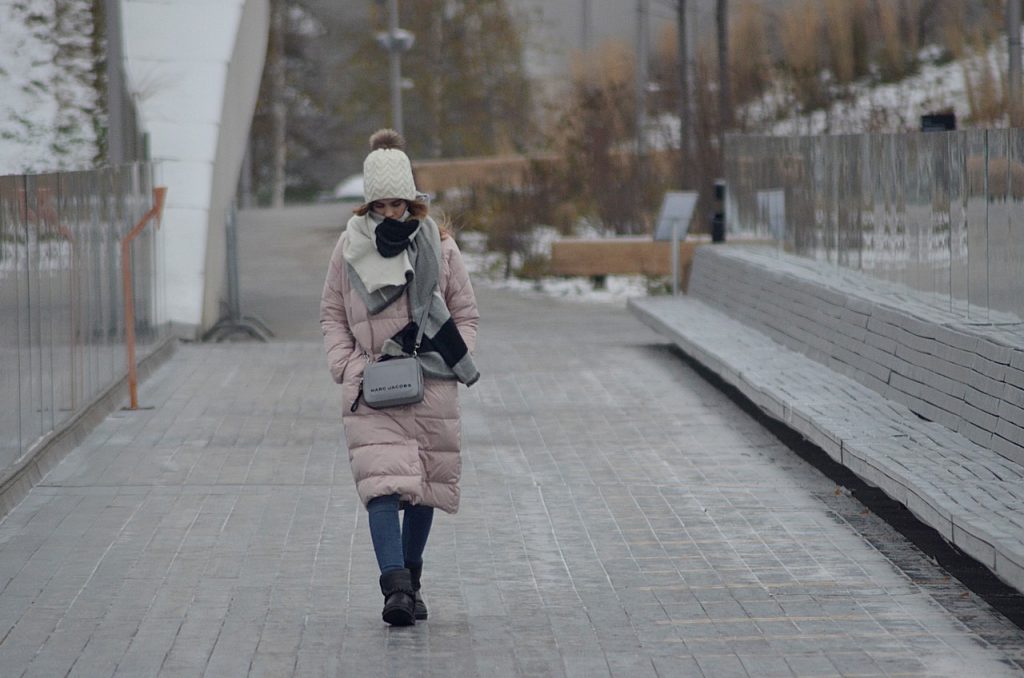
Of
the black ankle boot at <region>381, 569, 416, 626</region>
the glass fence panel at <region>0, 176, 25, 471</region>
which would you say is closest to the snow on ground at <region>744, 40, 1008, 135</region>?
the glass fence panel at <region>0, 176, 25, 471</region>

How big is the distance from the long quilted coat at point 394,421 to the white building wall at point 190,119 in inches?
437

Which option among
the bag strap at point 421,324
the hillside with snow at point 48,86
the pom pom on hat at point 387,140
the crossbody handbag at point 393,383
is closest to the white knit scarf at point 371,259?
the bag strap at point 421,324

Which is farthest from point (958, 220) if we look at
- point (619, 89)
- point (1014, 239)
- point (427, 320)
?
point (619, 89)

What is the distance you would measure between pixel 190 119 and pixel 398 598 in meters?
12.6

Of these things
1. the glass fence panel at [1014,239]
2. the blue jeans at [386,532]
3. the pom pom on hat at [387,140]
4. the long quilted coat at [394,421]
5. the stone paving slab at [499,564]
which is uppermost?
the pom pom on hat at [387,140]

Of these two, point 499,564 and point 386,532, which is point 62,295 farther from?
point 386,532

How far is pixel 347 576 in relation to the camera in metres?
7.57

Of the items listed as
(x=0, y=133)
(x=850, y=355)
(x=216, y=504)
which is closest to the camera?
(x=216, y=504)

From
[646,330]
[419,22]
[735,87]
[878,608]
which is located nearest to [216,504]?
[878,608]

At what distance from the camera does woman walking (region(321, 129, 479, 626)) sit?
22.2 feet

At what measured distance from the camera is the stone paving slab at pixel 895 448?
6777mm

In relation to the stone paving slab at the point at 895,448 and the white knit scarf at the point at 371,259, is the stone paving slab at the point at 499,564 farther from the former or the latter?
the white knit scarf at the point at 371,259

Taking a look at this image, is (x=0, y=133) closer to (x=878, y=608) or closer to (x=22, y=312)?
(x=22, y=312)

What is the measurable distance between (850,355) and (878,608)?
4489 millimetres
